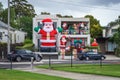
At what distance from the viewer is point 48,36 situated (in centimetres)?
6309

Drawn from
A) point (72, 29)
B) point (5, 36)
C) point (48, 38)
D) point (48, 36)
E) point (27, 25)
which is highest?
point (27, 25)

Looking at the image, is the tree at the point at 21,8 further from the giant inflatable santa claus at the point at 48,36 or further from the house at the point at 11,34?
the giant inflatable santa claus at the point at 48,36

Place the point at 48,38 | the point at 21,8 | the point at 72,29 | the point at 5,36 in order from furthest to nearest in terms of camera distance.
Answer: the point at 21,8 < the point at 72,29 < the point at 5,36 < the point at 48,38

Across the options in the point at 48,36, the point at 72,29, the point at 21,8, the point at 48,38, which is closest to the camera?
the point at 48,36

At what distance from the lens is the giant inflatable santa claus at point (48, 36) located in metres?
63.1

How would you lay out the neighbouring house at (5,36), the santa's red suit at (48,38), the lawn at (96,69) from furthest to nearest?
the santa's red suit at (48,38) → the neighbouring house at (5,36) → the lawn at (96,69)

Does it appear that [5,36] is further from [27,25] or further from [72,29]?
[27,25]

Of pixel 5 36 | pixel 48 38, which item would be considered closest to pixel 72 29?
pixel 48 38

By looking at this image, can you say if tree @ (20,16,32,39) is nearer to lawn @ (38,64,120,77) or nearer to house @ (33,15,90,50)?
house @ (33,15,90,50)

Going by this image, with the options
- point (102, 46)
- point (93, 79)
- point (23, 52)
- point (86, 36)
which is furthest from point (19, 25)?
point (93, 79)

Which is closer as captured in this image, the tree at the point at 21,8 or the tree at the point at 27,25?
the tree at the point at 27,25

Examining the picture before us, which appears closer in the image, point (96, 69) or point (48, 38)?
point (96, 69)

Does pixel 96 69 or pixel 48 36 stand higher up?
pixel 48 36

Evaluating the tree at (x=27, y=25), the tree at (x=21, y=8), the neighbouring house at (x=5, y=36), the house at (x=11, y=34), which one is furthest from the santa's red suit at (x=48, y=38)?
the tree at (x=21, y=8)
